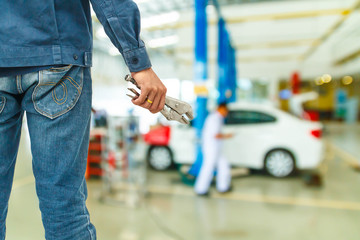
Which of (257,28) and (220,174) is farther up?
(257,28)

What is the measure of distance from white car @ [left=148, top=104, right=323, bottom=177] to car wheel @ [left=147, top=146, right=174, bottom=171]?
16 cm

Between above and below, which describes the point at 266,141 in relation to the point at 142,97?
below

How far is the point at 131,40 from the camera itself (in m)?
0.92

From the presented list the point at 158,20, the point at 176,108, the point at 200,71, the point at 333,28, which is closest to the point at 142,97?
the point at 176,108

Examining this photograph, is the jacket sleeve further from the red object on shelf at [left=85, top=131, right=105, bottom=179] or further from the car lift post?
the red object on shelf at [left=85, top=131, right=105, bottom=179]

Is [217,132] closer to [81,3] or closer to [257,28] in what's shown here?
[81,3]

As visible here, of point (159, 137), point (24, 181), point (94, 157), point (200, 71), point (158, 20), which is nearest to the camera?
point (24, 181)

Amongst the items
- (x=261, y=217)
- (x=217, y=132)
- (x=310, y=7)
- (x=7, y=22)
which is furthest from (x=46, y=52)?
(x=310, y=7)

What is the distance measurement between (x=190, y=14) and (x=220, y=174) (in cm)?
604

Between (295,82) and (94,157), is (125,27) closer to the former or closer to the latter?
(94,157)

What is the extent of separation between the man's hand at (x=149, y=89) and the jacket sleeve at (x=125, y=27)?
0.02 metres

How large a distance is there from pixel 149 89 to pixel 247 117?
5.00 meters

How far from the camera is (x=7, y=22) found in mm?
829

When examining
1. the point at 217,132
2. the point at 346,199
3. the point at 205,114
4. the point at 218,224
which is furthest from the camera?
the point at 205,114
